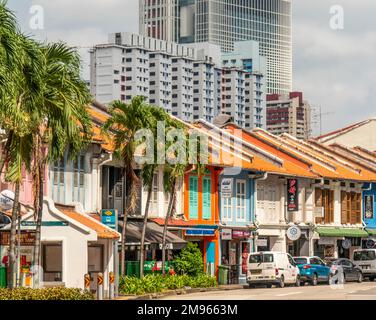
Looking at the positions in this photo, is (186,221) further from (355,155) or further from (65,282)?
(355,155)

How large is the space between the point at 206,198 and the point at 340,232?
54.1 feet

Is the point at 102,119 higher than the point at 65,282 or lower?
higher

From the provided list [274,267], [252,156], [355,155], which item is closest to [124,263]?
[274,267]

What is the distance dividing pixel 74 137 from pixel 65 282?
29.8ft

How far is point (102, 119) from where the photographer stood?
58.8 meters

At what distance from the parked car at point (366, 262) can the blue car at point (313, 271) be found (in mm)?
3931

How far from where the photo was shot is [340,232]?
3054 inches

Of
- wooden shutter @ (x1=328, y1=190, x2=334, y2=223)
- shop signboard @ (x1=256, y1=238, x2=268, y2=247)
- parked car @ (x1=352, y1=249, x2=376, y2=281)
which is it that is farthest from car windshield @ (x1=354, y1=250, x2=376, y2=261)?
wooden shutter @ (x1=328, y1=190, x2=334, y2=223)

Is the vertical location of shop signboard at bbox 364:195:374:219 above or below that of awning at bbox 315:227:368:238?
above

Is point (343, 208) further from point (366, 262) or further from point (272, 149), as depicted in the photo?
point (366, 262)

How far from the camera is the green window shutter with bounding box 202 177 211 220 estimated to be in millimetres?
63656

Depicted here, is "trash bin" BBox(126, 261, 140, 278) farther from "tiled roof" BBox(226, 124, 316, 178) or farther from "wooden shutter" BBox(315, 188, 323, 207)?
"wooden shutter" BBox(315, 188, 323, 207)

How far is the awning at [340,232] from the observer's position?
246ft

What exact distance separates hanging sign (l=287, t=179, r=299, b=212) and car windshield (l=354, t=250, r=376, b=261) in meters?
5.81
